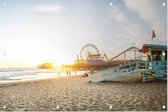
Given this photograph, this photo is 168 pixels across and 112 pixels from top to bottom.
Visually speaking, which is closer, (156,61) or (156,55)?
(156,61)

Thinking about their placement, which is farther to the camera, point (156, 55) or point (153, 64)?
point (156, 55)

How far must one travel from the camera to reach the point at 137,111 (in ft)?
31.2

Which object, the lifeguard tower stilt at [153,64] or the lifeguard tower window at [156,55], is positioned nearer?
the lifeguard tower stilt at [153,64]

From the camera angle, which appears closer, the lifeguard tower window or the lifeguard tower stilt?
the lifeguard tower stilt

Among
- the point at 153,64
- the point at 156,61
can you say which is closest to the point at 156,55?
the point at 156,61

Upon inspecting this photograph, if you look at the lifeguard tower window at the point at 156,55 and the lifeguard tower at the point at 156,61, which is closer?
the lifeguard tower at the point at 156,61

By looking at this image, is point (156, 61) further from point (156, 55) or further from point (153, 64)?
point (156, 55)

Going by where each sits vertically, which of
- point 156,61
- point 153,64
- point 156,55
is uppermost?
point 156,55

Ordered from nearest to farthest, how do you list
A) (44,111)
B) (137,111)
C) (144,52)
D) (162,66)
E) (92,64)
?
1. (137,111)
2. (44,111)
3. (162,66)
4. (144,52)
5. (92,64)

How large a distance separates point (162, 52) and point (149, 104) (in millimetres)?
13239

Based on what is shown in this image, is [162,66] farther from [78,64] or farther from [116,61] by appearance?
[78,64]

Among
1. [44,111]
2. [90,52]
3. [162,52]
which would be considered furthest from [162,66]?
[90,52]

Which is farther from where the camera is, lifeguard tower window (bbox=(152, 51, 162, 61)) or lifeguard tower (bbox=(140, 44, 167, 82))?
lifeguard tower window (bbox=(152, 51, 162, 61))

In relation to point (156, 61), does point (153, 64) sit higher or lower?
lower
